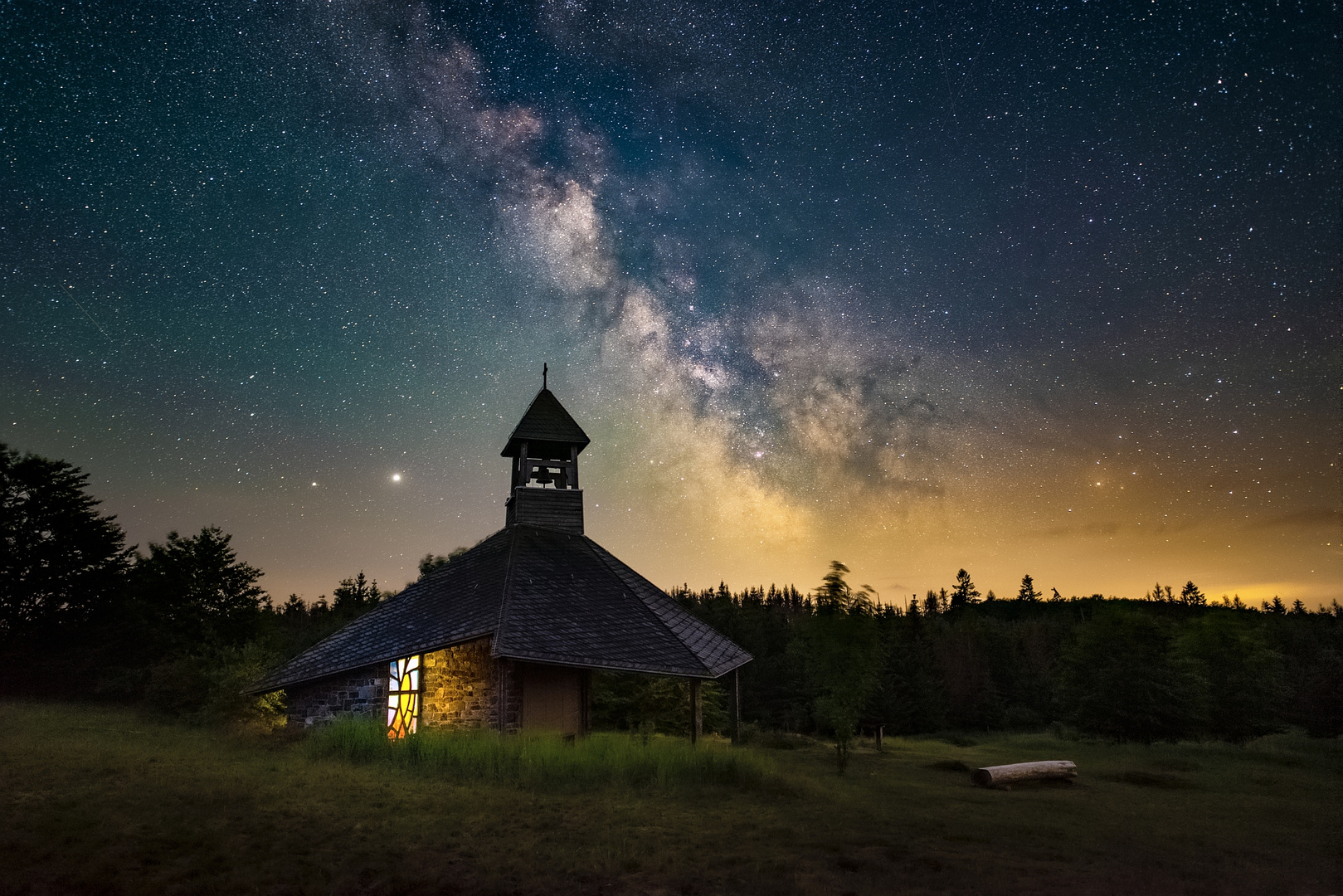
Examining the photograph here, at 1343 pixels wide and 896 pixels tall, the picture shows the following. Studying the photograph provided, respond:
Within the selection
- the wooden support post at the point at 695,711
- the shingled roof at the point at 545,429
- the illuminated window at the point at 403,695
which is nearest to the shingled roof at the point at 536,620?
the illuminated window at the point at 403,695

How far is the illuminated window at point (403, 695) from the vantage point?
17469mm

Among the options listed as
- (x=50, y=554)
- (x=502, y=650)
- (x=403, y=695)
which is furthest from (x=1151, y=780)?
(x=50, y=554)

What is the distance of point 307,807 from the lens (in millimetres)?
9656

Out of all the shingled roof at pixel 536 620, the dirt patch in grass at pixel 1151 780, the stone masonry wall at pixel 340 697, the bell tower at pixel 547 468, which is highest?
the bell tower at pixel 547 468

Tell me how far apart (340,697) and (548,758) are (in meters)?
8.12

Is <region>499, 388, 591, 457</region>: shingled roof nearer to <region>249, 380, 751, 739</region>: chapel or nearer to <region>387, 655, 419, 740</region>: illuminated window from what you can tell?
<region>249, 380, 751, 739</region>: chapel

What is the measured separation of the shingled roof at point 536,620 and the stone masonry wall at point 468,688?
28.8 inches

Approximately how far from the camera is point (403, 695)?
1777 cm

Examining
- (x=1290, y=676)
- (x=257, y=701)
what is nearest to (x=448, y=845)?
(x=257, y=701)

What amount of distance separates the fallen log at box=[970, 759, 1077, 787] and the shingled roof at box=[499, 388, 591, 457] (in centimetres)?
1598

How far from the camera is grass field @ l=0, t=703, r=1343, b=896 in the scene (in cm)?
712

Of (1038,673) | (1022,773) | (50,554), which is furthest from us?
(1038,673)

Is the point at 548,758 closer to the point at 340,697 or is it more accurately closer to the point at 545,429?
the point at 340,697

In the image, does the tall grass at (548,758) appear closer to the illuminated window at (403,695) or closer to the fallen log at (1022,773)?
the illuminated window at (403,695)
